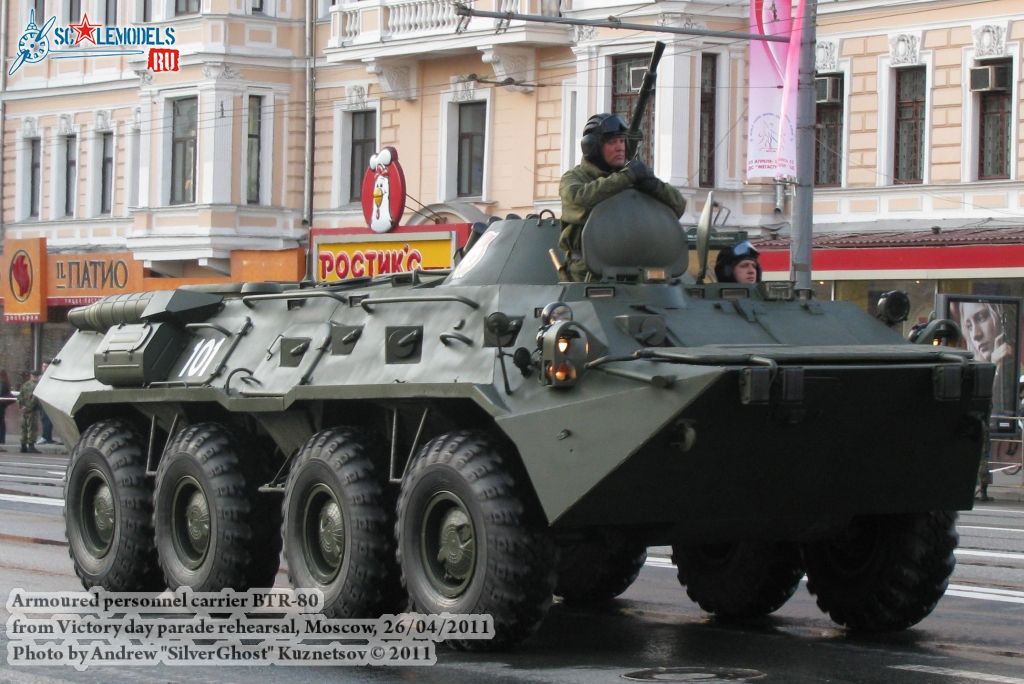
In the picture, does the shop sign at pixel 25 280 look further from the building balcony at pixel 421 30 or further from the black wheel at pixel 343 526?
the black wheel at pixel 343 526

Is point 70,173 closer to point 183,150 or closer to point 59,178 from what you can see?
point 59,178

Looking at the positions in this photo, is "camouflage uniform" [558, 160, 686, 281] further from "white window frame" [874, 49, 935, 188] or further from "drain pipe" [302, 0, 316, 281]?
"drain pipe" [302, 0, 316, 281]

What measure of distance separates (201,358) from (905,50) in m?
17.8

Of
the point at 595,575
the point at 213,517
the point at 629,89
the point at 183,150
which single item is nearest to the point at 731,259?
the point at 595,575

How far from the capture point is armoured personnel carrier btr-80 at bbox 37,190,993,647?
8844mm

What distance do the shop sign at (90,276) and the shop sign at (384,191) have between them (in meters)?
6.70

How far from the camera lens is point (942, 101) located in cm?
2709

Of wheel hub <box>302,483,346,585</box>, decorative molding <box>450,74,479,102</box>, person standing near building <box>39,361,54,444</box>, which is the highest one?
decorative molding <box>450,74,479,102</box>

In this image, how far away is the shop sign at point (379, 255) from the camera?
3156cm

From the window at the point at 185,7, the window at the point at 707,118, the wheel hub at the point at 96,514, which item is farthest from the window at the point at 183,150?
the wheel hub at the point at 96,514

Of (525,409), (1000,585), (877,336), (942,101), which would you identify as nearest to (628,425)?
(525,409)

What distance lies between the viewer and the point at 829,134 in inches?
1128

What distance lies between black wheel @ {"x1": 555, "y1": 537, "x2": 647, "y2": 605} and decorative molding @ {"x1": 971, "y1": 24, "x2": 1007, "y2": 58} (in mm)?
16505

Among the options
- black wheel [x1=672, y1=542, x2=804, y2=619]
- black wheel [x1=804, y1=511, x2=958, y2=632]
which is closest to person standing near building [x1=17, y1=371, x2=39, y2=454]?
black wheel [x1=672, y1=542, x2=804, y2=619]
